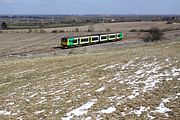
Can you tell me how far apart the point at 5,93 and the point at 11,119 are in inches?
177

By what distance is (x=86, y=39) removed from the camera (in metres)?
69.8

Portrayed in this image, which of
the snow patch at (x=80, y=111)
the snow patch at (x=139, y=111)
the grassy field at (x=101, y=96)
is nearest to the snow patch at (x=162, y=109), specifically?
the grassy field at (x=101, y=96)

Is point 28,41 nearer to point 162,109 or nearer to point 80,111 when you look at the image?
point 80,111

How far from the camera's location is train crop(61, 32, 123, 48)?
64.3 metres

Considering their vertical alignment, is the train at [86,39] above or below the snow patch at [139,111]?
below

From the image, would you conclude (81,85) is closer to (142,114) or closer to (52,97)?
(52,97)

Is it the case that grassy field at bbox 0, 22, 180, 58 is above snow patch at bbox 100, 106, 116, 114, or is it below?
below

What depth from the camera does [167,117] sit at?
8.45 m

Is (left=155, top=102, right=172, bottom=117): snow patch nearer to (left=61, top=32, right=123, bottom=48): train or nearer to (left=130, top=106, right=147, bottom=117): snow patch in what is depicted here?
(left=130, top=106, right=147, bottom=117): snow patch

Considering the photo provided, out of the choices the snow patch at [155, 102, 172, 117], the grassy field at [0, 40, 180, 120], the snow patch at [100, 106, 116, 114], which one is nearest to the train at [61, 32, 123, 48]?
the grassy field at [0, 40, 180, 120]

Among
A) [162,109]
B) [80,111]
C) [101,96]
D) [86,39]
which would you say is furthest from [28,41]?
[162,109]

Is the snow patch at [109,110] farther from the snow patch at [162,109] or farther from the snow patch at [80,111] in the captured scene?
the snow patch at [162,109]

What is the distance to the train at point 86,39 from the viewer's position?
211ft

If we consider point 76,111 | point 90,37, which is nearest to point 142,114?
point 76,111
